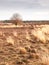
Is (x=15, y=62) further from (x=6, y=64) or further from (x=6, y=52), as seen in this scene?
(x=6, y=52)

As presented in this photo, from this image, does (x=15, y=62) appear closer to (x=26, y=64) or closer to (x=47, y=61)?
(x=26, y=64)

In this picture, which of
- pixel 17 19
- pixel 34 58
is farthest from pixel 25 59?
pixel 17 19

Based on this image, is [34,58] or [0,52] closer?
[34,58]

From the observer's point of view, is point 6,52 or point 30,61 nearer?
point 30,61

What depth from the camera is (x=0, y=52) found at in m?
17.8

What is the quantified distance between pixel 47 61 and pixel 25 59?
250cm

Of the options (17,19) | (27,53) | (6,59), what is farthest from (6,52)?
(17,19)

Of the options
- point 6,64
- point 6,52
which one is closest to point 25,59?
point 6,64

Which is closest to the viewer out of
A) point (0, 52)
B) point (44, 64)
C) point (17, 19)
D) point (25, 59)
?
point (44, 64)

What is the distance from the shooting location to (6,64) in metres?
13.3

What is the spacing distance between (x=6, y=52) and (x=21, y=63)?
419 centimetres

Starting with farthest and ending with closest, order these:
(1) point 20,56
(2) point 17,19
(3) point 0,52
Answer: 1. (2) point 17,19
2. (3) point 0,52
3. (1) point 20,56

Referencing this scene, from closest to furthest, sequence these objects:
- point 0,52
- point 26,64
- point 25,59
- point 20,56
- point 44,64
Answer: point 44,64, point 26,64, point 25,59, point 20,56, point 0,52

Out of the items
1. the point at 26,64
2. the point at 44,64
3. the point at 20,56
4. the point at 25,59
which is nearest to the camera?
the point at 44,64
